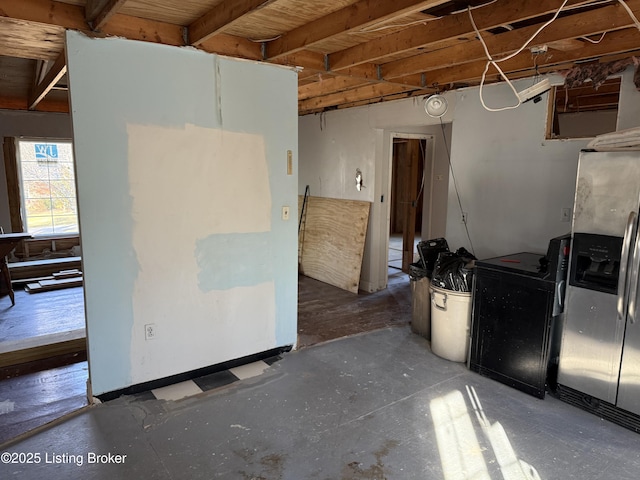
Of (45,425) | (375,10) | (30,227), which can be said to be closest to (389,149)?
(375,10)

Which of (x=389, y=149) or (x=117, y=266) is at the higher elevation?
(x=389, y=149)

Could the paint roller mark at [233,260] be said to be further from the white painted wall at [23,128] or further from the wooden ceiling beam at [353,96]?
the white painted wall at [23,128]

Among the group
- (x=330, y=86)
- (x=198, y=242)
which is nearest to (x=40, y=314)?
(x=198, y=242)

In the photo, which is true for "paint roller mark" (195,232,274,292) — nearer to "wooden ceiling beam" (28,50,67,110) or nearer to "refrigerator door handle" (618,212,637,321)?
"wooden ceiling beam" (28,50,67,110)

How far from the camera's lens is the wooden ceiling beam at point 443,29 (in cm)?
226

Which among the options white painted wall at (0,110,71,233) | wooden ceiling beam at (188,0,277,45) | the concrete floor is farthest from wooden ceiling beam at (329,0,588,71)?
white painted wall at (0,110,71,233)

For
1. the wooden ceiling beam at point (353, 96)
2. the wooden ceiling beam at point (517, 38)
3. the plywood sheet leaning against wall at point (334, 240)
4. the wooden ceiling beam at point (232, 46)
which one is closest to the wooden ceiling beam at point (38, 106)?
the wooden ceiling beam at point (353, 96)

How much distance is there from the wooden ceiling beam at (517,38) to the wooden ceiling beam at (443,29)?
0.49 meters

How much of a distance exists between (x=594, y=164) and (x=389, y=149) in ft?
9.43

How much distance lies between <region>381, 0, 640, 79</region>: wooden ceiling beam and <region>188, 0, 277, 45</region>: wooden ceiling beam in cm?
169

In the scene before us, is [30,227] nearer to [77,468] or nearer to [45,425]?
[45,425]

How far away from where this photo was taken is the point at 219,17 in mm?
2418

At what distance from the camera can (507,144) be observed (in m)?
3.85

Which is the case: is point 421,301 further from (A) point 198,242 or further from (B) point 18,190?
(B) point 18,190
